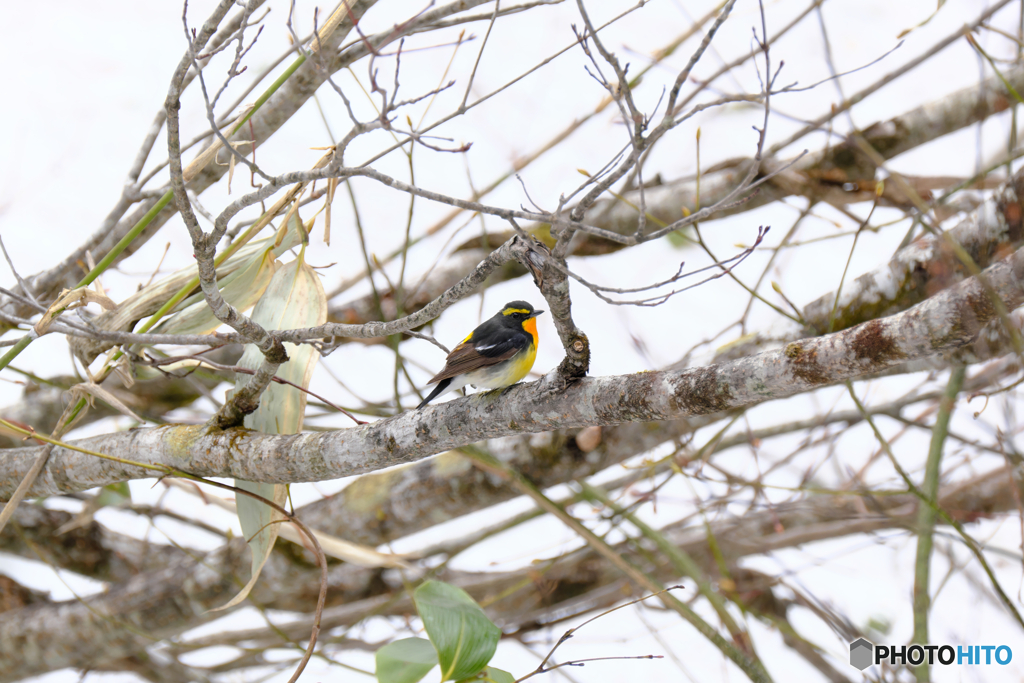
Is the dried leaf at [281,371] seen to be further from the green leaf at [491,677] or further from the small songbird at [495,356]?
the green leaf at [491,677]

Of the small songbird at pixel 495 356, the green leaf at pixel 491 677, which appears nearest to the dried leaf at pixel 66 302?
the small songbird at pixel 495 356

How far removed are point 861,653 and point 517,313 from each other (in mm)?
1005

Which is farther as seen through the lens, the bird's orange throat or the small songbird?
the bird's orange throat

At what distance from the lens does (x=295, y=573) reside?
178 cm

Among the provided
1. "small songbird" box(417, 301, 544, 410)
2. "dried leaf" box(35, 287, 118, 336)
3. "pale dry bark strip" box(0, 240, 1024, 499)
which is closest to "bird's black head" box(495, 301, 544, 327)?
"small songbird" box(417, 301, 544, 410)

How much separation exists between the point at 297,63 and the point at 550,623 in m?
1.60

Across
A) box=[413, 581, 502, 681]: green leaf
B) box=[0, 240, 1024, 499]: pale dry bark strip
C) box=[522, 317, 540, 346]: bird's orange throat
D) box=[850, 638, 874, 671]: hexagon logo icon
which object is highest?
box=[522, 317, 540, 346]: bird's orange throat

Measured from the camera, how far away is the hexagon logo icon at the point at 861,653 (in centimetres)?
136

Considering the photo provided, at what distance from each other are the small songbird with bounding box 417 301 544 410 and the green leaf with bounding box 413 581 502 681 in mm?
297

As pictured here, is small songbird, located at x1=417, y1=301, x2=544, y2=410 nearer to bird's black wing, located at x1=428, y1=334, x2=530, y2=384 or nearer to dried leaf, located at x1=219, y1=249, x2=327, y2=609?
bird's black wing, located at x1=428, y1=334, x2=530, y2=384

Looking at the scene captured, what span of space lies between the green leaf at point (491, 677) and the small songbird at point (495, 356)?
381 millimetres

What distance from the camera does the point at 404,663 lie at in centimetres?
87

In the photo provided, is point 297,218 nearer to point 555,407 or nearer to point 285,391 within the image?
point 285,391

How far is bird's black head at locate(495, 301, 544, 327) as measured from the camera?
3.94 feet
